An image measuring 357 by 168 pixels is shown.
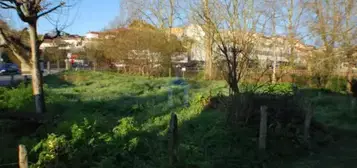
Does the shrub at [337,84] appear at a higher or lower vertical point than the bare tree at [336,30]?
lower

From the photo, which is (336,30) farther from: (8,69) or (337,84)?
(8,69)

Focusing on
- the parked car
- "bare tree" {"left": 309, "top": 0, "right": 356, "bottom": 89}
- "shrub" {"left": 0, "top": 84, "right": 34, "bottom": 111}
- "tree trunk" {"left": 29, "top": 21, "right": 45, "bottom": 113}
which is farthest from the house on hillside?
the parked car

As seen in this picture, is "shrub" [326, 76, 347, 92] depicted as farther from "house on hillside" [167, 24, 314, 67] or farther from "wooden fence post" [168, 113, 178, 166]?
"wooden fence post" [168, 113, 178, 166]

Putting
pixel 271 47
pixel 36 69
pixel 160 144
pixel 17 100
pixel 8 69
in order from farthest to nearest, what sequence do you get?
pixel 8 69, pixel 271 47, pixel 17 100, pixel 36 69, pixel 160 144

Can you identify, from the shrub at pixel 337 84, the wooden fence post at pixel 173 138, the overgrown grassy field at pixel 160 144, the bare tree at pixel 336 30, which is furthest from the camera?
the shrub at pixel 337 84

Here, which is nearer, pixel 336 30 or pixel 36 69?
pixel 36 69

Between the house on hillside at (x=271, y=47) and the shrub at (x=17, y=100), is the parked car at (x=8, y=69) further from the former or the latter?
the shrub at (x=17, y=100)

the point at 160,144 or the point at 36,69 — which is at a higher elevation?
the point at 36,69

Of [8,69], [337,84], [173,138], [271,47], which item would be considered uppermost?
[271,47]

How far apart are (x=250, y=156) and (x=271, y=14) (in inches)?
858

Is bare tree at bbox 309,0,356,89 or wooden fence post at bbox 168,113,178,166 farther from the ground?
bare tree at bbox 309,0,356,89

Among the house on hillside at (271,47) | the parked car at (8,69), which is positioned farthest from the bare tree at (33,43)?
the parked car at (8,69)

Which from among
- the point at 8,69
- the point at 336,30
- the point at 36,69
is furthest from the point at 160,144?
the point at 8,69

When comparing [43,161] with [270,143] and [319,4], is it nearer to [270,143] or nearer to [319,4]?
[270,143]
